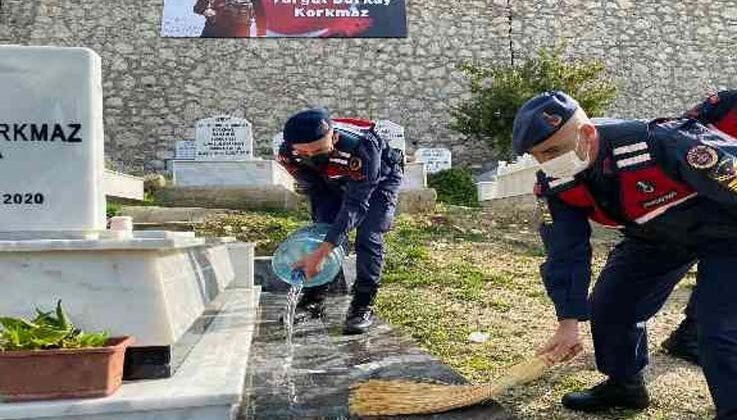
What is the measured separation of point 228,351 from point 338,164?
1296mm

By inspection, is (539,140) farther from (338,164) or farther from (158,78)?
(158,78)

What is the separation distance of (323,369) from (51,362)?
3.68 feet

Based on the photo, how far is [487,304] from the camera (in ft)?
15.3

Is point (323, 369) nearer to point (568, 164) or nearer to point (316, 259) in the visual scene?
point (316, 259)

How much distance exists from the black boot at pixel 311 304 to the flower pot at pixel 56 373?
210 centimetres

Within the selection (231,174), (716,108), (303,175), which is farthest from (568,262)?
(231,174)

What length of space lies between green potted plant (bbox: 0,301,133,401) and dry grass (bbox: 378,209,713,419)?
137 cm

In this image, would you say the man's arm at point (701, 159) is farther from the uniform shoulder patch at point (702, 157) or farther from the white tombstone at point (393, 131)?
the white tombstone at point (393, 131)

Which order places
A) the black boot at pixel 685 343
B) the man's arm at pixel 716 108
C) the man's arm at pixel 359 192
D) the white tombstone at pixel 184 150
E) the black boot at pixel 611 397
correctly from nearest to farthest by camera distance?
the black boot at pixel 611 397, the man's arm at pixel 716 108, the black boot at pixel 685 343, the man's arm at pixel 359 192, the white tombstone at pixel 184 150

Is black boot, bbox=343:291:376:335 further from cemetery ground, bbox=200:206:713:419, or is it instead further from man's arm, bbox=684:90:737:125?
man's arm, bbox=684:90:737:125

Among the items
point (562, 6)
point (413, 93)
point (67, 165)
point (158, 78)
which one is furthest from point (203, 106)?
point (67, 165)

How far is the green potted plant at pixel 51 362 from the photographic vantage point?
1.83 meters

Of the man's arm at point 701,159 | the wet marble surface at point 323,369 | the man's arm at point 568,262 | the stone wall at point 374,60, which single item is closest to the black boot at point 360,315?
the wet marble surface at point 323,369

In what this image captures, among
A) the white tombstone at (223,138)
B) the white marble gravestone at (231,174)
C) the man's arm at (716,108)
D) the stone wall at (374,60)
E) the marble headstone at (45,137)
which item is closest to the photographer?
the marble headstone at (45,137)
